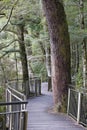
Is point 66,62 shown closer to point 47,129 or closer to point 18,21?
point 47,129

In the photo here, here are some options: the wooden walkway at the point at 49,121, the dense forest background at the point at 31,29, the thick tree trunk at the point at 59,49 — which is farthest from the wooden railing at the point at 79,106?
the dense forest background at the point at 31,29

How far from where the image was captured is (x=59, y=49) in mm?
9961

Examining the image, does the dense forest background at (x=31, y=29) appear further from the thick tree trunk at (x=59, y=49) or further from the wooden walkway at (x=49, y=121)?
the wooden walkway at (x=49, y=121)

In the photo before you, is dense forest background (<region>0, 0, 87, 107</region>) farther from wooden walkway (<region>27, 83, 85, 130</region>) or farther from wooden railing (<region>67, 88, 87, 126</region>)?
wooden walkway (<region>27, 83, 85, 130</region>)

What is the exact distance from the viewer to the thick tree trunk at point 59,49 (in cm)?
991

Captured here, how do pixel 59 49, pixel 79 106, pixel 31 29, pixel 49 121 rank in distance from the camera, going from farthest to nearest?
1. pixel 31 29
2. pixel 59 49
3. pixel 49 121
4. pixel 79 106

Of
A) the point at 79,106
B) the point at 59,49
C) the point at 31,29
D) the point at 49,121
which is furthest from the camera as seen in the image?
the point at 31,29

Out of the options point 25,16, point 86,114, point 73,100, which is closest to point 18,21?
point 25,16

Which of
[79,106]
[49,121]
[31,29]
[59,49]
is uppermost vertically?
[31,29]

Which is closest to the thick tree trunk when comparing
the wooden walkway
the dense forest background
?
the wooden walkway

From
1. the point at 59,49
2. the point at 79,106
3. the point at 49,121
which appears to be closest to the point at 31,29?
the point at 59,49

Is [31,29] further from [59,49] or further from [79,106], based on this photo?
[79,106]

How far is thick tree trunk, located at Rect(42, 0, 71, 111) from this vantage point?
9.91m

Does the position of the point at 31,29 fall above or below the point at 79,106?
above
